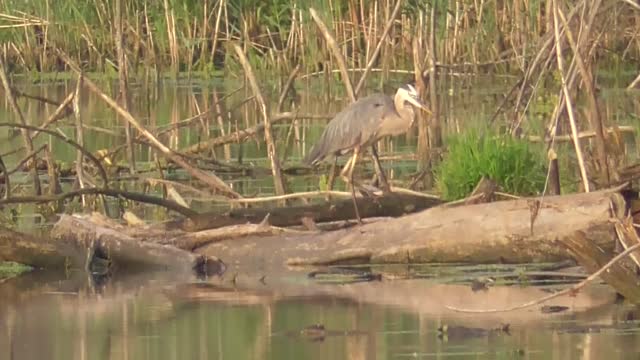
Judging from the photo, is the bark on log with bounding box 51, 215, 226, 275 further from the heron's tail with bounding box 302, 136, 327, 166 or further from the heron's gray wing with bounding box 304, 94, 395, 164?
the heron's tail with bounding box 302, 136, 327, 166

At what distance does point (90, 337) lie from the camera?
23.0 ft

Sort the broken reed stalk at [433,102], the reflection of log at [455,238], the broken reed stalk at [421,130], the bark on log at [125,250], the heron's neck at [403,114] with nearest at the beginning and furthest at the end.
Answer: the reflection of log at [455,238] → the bark on log at [125,250] → the heron's neck at [403,114] → the broken reed stalk at [421,130] → the broken reed stalk at [433,102]

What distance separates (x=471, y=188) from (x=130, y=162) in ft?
10.8

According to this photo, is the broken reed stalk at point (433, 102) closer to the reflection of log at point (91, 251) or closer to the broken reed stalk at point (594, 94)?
the broken reed stalk at point (594, 94)

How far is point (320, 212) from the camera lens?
29.6ft

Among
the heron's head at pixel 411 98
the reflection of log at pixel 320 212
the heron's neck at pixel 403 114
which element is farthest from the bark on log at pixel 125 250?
the heron's head at pixel 411 98

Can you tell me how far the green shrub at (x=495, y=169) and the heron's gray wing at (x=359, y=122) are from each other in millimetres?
895

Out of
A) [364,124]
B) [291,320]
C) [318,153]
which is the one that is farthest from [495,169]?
[291,320]

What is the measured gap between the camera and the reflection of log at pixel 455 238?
7922mm

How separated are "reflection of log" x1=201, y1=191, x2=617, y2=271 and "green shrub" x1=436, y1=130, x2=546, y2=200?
108 centimetres

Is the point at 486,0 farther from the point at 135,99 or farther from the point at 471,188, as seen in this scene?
the point at 471,188

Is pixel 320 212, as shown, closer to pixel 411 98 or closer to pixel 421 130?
pixel 411 98

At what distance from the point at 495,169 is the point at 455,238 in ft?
4.21

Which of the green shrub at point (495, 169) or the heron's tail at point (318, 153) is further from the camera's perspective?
the heron's tail at point (318, 153)
